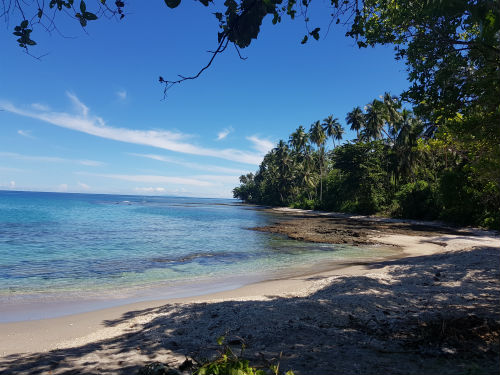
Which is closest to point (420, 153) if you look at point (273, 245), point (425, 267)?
point (273, 245)

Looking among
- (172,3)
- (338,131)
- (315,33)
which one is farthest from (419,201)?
(172,3)

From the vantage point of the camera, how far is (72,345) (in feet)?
16.2

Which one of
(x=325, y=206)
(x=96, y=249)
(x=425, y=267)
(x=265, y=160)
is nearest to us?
(x=425, y=267)

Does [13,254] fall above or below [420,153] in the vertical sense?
below

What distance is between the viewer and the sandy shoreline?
10.9 ft

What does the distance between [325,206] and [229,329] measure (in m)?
59.4

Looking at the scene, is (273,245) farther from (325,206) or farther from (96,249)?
(325,206)

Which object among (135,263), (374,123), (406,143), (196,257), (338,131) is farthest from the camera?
(338,131)

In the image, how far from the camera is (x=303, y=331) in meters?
4.40

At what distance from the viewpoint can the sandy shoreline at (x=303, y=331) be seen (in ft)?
10.9

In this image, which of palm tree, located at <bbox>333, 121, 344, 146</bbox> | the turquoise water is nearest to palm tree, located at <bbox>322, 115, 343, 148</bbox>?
palm tree, located at <bbox>333, 121, 344, 146</bbox>

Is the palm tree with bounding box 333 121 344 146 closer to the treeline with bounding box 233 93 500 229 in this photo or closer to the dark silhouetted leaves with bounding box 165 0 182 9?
the treeline with bounding box 233 93 500 229

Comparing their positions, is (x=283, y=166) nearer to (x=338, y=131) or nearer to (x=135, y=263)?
(x=338, y=131)

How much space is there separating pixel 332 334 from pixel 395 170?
155 ft
